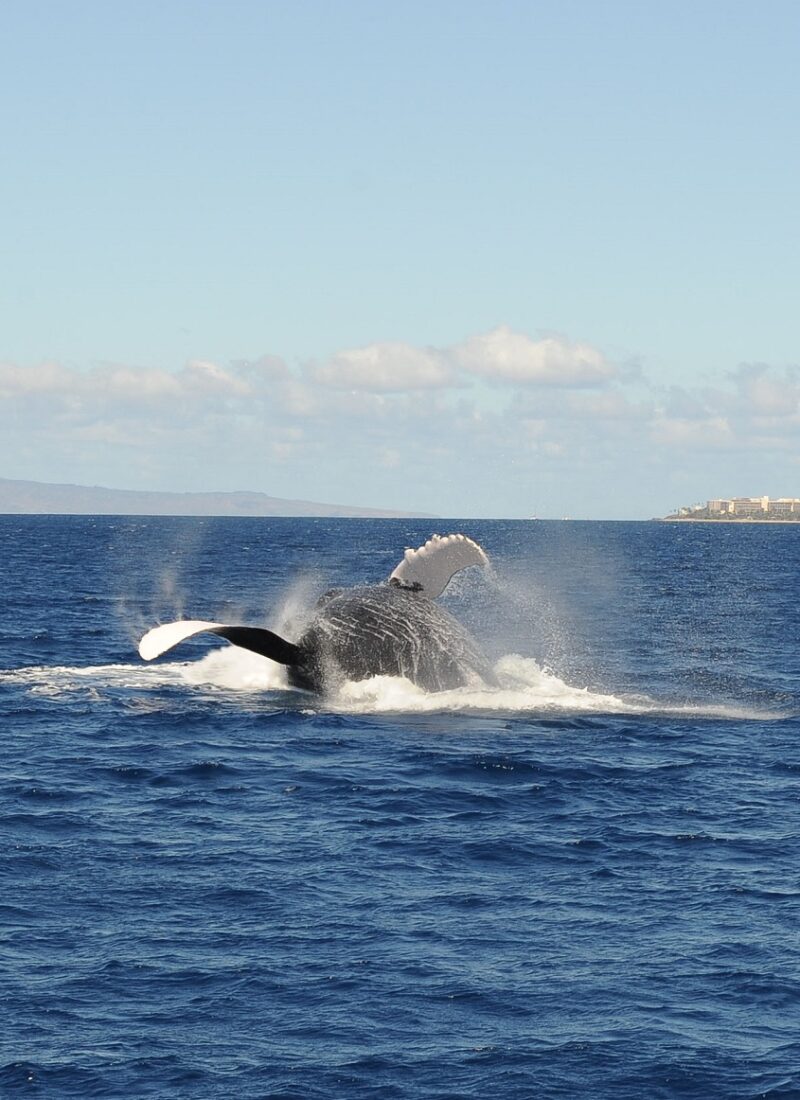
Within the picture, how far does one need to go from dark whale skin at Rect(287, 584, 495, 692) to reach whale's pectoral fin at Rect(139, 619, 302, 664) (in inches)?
21.3

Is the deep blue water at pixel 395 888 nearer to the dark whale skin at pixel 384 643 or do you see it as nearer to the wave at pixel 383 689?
the wave at pixel 383 689

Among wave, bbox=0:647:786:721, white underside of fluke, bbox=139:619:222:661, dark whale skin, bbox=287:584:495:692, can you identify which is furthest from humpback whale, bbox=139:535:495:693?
white underside of fluke, bbox=139:619:222:661

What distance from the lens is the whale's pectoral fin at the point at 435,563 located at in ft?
86.0

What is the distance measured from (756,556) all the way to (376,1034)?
4663 inches

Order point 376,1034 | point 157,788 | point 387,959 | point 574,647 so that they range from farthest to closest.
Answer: point 574,647 → point 157,788 → point 387,959 → point 376,1034

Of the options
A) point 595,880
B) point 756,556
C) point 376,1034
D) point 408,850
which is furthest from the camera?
point 756,556

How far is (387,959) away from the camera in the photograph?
12180 mm

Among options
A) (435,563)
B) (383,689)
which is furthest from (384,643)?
(435,563)

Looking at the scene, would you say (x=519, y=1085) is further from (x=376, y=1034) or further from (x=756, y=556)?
(x=756, y=556)

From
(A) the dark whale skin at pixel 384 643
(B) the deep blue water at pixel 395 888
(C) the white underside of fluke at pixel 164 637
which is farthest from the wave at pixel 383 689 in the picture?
(C) the white underside of fluke at pixel 164 637

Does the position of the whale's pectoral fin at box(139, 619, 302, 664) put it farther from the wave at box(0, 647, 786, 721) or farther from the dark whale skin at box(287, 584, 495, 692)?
the wave at box(0, 647, 786, 721)

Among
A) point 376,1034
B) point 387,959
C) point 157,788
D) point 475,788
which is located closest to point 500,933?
point 387,959

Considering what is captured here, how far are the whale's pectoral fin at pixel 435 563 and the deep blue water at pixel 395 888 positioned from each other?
236cm

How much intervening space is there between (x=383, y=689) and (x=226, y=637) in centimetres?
403
